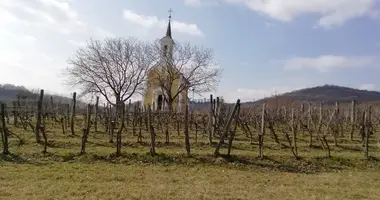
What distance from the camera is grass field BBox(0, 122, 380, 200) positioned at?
8.94 m

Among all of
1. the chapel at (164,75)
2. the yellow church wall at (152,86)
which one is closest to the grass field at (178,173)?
the chapel at (164,75)

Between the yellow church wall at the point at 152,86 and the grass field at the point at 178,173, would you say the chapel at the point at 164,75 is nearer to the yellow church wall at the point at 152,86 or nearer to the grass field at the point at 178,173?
the yellow church wall at the point at 152,86

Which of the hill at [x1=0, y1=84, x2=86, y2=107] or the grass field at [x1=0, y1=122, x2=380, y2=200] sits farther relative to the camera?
the hill at [x1=0, y1=84, x2=86, y2=107]

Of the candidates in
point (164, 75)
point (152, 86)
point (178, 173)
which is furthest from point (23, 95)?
point (178, 173)

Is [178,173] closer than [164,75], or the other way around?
[178,173]

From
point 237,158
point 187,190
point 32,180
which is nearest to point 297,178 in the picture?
point 237,158

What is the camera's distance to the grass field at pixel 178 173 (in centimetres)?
894

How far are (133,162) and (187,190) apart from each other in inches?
175

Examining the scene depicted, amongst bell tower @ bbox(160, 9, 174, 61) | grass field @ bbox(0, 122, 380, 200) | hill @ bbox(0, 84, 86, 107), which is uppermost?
bell tower @ bbox(160, 9, 174, 61)

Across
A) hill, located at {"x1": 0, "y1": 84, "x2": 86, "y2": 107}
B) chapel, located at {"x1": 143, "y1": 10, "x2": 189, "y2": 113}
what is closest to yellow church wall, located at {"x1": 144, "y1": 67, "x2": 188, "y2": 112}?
chapel, located at {"x1": 143, "y1": 10, "x2": 189, "y2": 113}

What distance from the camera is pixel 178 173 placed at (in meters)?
11.7

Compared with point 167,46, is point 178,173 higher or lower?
lower

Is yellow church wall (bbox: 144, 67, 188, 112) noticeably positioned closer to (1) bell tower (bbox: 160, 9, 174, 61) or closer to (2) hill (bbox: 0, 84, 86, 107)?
(1) bell tower (bbox: 160, 9, 174, 61)

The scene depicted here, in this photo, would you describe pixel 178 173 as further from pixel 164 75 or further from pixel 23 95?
pixel 23 95
